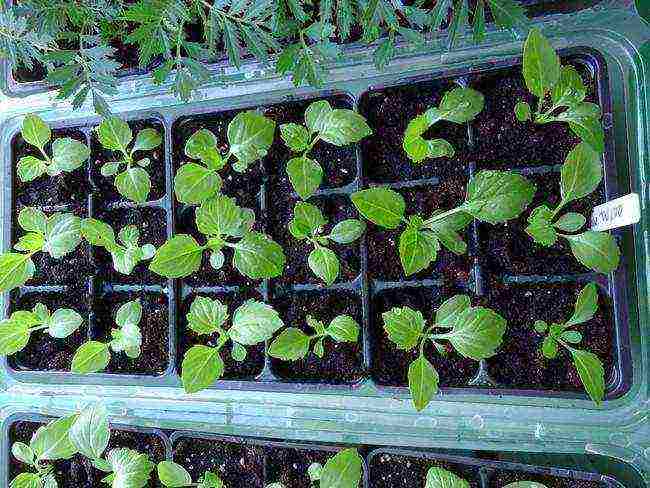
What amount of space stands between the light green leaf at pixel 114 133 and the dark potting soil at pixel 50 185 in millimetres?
112

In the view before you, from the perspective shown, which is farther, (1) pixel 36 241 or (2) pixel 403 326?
(1) pixel 36 241

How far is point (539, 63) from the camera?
972mm

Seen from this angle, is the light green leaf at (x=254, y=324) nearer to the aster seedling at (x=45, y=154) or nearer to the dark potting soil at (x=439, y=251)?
the dark potting soil at (x=439, y=251)

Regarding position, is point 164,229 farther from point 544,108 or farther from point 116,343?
point 544,108

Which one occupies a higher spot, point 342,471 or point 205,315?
point 205,315

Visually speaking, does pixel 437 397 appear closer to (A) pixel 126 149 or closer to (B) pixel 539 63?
(B) pixel 539 63

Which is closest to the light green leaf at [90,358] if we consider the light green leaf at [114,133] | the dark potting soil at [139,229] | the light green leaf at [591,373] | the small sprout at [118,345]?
the small sprout at [118,345]

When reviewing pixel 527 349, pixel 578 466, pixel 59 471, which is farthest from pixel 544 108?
pixel 59 471

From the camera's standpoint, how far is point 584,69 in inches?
42.0

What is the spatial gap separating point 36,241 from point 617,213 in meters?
1.05

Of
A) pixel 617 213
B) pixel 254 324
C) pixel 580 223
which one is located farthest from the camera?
pixel 254 324

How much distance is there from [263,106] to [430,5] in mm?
358

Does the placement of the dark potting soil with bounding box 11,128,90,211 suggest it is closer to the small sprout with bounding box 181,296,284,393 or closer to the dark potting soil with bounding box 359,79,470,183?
the small sprout with bounding box 181,296,284,393

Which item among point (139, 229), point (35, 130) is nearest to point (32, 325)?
point (139, 229)
